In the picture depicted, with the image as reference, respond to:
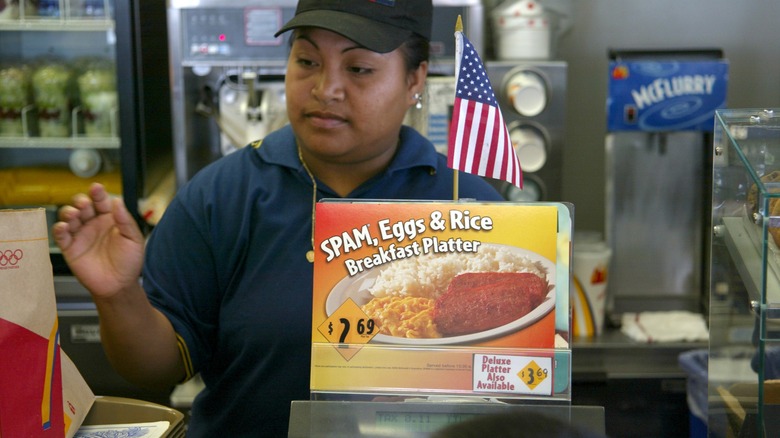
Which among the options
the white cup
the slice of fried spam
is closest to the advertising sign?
the slice of fried spam

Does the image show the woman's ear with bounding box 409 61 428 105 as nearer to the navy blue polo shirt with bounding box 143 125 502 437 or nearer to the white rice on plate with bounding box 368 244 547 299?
the navy blue polo shirt with bounding box 143 125 502 437

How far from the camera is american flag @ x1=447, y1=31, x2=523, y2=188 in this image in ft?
4.37

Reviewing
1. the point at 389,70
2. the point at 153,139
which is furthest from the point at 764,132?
the point at 153,139

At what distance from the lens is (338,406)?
1.06m

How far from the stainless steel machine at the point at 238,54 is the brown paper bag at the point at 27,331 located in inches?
82.0

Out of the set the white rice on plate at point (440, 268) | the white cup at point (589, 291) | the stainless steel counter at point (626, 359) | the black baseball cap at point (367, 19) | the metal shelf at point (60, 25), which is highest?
the metal shelf at point (60, 25)

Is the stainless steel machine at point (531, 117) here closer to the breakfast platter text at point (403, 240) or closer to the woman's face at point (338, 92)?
the woman's face at point (338, 92)

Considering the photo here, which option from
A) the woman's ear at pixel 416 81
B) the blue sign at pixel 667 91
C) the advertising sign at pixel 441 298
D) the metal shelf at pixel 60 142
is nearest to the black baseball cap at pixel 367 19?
the woman's ear at pixel 416 81

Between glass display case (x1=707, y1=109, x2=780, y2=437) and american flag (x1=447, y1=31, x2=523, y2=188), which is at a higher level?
american flag (x1=447, y1=31, x2=523, y2=188)

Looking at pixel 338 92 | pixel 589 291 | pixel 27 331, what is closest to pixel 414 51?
pixel 338 92

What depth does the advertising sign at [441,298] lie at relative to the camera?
3.59ft

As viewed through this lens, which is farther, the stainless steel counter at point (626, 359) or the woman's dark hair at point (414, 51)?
the stainless steel counter at point (626, 359)

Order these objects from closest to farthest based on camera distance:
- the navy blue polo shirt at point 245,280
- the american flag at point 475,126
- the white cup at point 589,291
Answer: the american flag at point 475,126 → the navy blue polo shirt at point 245,280 → the white cup at point 589,291

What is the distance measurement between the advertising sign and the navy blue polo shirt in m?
0.51
